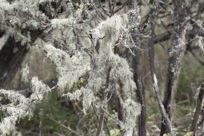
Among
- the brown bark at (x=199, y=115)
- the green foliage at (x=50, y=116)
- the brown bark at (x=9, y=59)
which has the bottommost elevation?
the green foliage at (x=50, y=116)

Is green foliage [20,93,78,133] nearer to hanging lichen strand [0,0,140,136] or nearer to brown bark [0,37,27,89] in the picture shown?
brown bark [0,37,27,89]

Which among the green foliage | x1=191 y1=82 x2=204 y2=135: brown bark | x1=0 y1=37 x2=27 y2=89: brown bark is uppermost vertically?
x1=0 y1=37 x2=27 y2=89: brown bark

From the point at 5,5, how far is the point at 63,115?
87.1 inches

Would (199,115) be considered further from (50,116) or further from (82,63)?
(50,116)

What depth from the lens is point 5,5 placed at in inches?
92.1

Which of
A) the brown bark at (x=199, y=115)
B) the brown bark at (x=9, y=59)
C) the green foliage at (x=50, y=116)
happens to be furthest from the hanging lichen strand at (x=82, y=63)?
the green foliage at (x=50, y=116)

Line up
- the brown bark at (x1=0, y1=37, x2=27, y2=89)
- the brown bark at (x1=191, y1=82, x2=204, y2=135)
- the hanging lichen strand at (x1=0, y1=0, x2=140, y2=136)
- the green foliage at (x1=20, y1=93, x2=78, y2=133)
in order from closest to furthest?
the hanging lichen strand at (x1=0, y1=0, x2=140, y2=136), the brown bark at (x1=191, y1=82, x2=204, y2=135), the brown bark at (x1=0, y1=37, x2=27, y2=89), the green foliage at (x1=20, y1=93, x2=78, y2=133)

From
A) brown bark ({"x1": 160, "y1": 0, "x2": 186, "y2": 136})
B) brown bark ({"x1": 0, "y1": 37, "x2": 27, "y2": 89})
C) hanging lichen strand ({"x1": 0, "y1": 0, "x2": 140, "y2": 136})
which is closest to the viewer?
hanging lichen strand ({"x1": 0, "y1": 0, "x2": 140, "y2": 136})

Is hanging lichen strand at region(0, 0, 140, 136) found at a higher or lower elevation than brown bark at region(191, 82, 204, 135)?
higher

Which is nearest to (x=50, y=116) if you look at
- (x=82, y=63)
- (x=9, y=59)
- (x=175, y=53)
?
(x=9, y=59)

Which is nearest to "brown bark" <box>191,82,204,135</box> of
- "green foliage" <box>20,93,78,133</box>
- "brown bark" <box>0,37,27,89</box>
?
"brown bark" <box>0,37,27,89</box>

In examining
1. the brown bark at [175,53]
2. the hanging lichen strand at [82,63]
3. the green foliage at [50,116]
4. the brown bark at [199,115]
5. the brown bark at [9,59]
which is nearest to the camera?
the hanging lichen strand at [82,63]

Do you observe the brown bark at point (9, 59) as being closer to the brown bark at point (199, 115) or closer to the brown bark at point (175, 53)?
the brown bark at point (175, 53)

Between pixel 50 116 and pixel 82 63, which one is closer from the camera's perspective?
pixel 82 63
